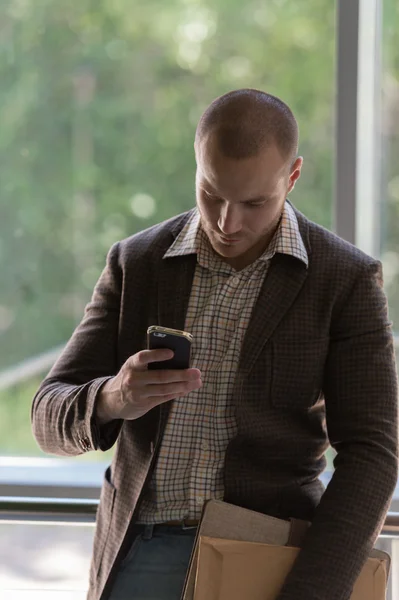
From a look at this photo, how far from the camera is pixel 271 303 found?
66.6 inches

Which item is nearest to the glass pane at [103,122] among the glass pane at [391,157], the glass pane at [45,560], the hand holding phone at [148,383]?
the glass pane at [391,157]

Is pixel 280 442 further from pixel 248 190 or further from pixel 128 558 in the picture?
Answer: pixel 248 190

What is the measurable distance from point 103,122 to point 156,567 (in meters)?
1.19

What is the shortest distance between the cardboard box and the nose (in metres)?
0.56

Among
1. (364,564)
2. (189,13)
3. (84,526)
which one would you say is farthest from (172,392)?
(189,13)

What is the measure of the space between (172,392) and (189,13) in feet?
3.85

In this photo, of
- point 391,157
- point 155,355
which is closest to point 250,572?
point 155,355

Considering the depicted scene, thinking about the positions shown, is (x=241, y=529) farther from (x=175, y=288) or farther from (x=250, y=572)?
(x=175, y=288)

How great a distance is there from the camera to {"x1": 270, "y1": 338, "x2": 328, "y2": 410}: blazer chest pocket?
5.52ft

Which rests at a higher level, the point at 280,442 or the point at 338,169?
the point at 338,169

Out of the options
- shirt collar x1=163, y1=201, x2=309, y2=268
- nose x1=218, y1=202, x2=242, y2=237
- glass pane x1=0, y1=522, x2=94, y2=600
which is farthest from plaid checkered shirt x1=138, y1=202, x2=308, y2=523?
glass pane x1=0, y1=522, x2=94, y2=600

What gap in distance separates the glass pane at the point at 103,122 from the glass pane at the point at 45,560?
25 cm

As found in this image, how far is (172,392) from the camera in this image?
155cm

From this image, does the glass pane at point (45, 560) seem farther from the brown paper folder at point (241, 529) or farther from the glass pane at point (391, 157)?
the glass pane at point (391, 157)
